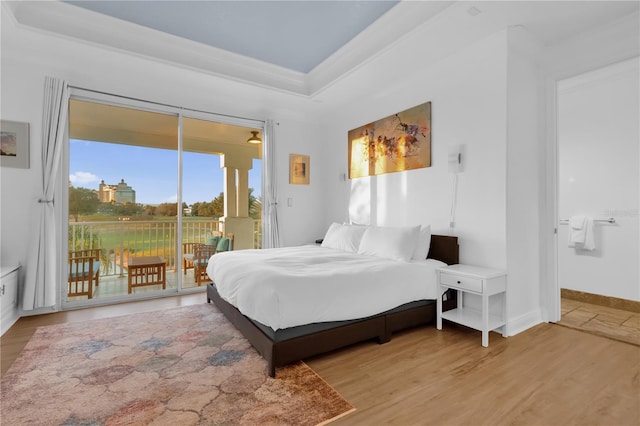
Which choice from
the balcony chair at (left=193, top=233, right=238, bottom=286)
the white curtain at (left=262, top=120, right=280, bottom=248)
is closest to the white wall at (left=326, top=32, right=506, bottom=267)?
the white curtain at (left=262, top=120, right=280, bottom=248)

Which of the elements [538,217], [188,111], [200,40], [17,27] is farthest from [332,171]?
[17,27]

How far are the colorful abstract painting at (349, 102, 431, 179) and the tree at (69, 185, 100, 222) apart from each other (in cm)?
360

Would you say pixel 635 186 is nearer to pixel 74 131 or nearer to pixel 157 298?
pixel 157 298

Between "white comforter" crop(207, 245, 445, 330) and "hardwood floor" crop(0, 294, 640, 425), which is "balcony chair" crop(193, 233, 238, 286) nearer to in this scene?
"white comforter" crop(207, 245, 445, 330)

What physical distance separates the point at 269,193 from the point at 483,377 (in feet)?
12.3

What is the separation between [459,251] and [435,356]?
1.25 m

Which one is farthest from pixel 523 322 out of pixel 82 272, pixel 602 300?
pixel 82 272

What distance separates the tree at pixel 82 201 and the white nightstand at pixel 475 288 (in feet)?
14.1

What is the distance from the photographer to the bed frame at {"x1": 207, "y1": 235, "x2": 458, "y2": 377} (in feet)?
6.93

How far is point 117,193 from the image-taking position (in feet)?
13.7

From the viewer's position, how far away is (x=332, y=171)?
543 cm

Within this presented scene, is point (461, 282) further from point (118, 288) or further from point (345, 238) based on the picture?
point (118, 288)

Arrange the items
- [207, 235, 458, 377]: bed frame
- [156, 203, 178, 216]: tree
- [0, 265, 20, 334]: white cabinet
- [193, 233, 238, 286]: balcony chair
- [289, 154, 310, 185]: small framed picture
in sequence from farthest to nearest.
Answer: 1. [289, 154, 310, 185]: small framed picture
2. [193, 233, 238, 286]: balcony chair
3. [156, 203, 178, 216]: tree
4. [0, 265, 20, 334]: white cabinet
5. [207, 235, 458, 377]: bed frame

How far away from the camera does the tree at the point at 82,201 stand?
3.81 m
